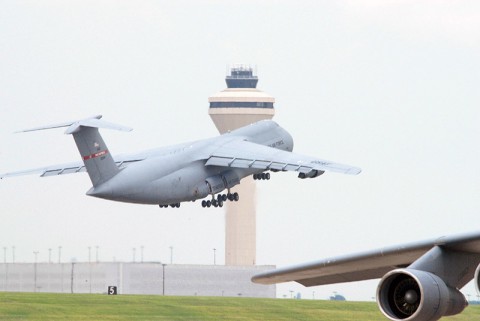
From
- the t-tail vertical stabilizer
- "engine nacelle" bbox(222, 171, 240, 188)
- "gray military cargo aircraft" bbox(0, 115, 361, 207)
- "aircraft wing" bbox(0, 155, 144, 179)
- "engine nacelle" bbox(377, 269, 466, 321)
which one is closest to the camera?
"engine nacelle" bbox(377, 269, 466, 321)

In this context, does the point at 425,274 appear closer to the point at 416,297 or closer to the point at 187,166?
the point at 416,297

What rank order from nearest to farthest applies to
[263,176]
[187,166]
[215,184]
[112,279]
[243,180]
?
[187,166], [215,184], [263,176], [112,279], [243,180]

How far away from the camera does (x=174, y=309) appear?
58625 millimetres

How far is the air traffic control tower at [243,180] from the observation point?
18962 centimetres

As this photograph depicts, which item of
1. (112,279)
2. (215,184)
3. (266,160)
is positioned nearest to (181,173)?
(215,184)

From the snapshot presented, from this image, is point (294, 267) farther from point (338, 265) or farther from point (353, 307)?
point (353, 307)

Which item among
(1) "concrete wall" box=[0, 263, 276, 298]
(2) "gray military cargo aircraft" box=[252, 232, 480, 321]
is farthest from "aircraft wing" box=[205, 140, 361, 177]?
(2) "gray military cargo aircraft" box=[252, 232, 480, 321]

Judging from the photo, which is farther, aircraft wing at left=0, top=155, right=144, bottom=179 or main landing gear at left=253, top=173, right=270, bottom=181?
aircraft wing at left=0, top=155, right=144, bottom=179

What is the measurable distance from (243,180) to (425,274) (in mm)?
180682

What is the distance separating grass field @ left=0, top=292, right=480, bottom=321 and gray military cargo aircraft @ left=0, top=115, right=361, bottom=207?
9.44 metres

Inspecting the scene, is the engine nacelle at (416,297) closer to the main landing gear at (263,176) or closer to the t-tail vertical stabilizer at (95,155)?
the t-tail vertical stabilizer at (95,155)

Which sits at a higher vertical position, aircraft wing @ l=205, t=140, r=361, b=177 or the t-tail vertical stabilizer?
aircraft wing @ l=205, t=140, r=361, b=177

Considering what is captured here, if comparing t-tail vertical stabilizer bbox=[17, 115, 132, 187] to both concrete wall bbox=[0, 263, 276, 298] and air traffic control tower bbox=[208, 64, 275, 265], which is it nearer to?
concrete wall bbox=[0, 263, 276, 298]

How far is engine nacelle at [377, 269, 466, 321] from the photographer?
42.7 ft
